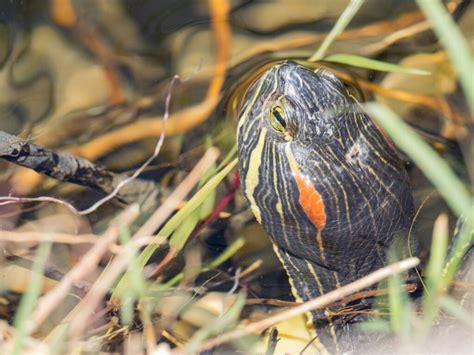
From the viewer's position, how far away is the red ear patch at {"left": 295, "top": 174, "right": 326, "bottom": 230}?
2.12 metres

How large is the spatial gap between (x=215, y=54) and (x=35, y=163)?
888mm

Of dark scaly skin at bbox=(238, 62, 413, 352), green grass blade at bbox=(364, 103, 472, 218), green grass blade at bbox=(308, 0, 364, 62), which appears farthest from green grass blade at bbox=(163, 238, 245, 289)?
green grass blade at bbox=(364, 103, 472, 218)

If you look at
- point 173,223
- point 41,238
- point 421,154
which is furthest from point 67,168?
point 421,154

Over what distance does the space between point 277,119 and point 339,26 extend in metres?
0.49

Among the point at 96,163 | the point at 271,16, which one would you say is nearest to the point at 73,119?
the point at 96,163

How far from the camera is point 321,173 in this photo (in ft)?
6.90

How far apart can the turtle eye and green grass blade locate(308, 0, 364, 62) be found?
0.45 m

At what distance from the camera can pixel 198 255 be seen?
2.56 metres

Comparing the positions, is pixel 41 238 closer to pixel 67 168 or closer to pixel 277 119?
pixel 67 168

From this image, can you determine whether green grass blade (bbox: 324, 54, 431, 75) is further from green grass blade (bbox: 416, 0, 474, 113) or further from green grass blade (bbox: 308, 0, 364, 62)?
green grass blade (bbox: 416, 0, 474, 113)

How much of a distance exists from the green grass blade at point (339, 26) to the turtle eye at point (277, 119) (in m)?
0.45

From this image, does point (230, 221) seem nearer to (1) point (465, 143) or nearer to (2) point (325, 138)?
(2) point (325, 138)

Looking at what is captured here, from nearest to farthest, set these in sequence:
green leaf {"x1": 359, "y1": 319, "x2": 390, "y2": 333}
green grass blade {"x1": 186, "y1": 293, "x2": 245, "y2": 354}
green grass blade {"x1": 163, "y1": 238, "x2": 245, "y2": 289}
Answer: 1. green leaf {"x1": 359, "y1": 319, "x2": 390, "y2": 333}
2. green grass blade {"x1": 186, "y1": 293, "x2": 245, "y2": 354}
3. green grass blade {"x1": 163, "y1": 238, "x2": 245, "y2": 289}

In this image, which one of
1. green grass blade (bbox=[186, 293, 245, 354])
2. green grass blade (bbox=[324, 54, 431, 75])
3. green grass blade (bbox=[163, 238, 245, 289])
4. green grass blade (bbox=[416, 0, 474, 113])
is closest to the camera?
green grass blade (bbox=[416, 0, 474, 113])
